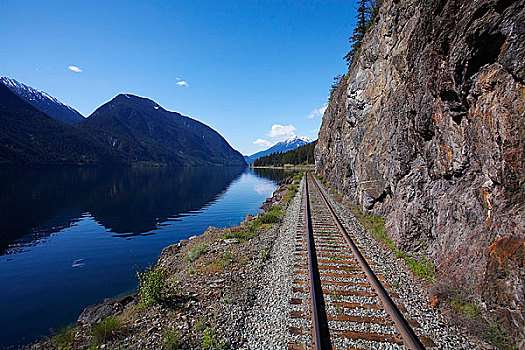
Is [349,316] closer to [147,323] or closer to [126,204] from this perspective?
[147,323]

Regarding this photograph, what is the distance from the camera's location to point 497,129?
5.04 meters

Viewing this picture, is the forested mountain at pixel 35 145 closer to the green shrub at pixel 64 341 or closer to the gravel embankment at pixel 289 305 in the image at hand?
the green shrub at pixel 64 341

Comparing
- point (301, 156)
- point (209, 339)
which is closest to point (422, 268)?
point (209, 339)

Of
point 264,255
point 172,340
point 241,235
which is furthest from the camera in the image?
point 241,235

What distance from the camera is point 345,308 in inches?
214

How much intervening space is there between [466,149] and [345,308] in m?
5.18

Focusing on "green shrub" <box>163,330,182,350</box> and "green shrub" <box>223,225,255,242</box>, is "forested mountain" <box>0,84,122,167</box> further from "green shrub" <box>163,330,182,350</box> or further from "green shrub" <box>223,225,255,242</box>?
"green shrub" <box>163,330,182,350</box>

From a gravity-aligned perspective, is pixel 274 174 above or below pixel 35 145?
below

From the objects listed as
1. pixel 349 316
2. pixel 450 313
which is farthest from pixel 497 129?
pixel 349 316

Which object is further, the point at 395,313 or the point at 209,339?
the point at 395,313

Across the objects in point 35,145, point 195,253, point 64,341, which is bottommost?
point 64,341

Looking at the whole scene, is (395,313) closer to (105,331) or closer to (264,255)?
(264,255)

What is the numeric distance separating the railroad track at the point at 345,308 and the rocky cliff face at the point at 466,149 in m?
1.82

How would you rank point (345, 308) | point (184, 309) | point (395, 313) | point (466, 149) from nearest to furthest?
point (395, 313) → point (345, 308) → point (184, 309) → point (466, 149)
